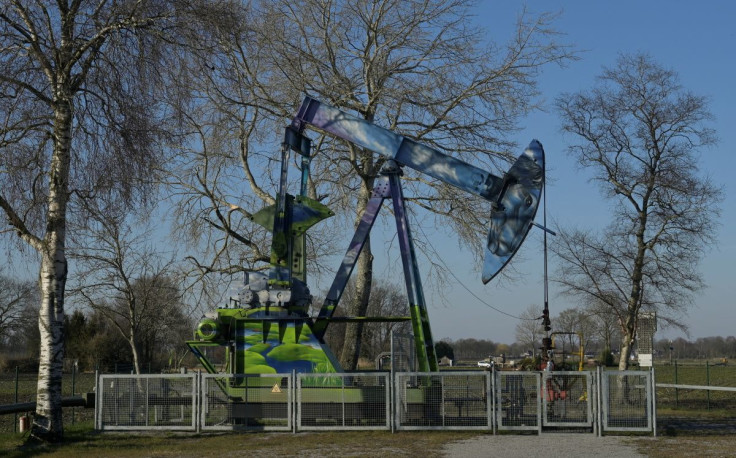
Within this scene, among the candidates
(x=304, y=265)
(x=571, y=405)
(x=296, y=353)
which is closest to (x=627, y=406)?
(x=571, y=405)

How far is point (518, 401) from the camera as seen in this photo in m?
18.2

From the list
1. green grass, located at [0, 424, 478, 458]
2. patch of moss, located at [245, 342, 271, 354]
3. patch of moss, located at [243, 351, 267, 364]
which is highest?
patch of moss, located at [245, 342, 271, 354]

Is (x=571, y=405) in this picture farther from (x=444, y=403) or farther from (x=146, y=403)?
(x=146, y=403)

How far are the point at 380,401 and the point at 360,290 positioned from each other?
8431 millimetres

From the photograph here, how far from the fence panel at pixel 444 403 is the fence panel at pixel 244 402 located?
2358mm

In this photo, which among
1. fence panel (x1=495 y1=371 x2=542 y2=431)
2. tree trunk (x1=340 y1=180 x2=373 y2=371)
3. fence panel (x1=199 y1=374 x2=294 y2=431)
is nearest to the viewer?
fence panel (x1=495 y1=371 x2=542 y2=431)

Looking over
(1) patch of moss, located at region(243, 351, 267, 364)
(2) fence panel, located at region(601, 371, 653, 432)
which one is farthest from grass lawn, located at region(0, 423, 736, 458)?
(1) patch of moss, located at region(243, 351, 267, 364)

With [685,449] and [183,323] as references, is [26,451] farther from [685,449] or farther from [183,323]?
[183,323]

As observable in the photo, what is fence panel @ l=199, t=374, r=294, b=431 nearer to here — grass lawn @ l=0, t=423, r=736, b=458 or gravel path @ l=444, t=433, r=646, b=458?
grass lawn @ l=0, t=423, r=736, b=458

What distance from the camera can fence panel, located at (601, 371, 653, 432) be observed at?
17562 mm

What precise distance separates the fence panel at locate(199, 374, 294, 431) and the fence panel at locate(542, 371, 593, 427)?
5196 mm

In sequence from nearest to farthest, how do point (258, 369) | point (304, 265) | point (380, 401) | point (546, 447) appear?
point (546, 447) < point (380, 401) < point (258, 369) < point (304, 265)

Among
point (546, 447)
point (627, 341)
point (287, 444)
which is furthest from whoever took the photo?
point (627, 341)

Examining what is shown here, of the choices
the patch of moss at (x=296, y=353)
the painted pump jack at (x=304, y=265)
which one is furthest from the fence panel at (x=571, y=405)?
the patch of moss at (x=296, y=353)
